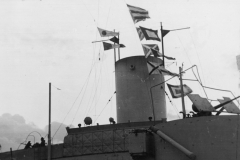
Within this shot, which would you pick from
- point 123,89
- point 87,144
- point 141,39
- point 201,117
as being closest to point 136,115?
point 123,89

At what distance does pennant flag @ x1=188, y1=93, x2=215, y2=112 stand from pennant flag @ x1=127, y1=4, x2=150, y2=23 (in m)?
8.33

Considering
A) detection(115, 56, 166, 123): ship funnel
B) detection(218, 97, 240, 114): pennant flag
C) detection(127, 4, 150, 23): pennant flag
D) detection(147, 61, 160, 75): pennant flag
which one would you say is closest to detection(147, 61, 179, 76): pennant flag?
detection(147, 61, 160, 75): pennant flag

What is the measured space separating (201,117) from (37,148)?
366 inches

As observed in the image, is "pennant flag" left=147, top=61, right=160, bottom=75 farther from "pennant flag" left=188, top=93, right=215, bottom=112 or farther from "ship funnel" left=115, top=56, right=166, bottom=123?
"pennant flag" left=188, top=93, right=215, bottom=112

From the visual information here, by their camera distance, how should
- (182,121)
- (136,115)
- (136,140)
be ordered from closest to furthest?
(182,121) → (136,140) → (136,115)

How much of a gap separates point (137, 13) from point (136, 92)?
4265 millimetres

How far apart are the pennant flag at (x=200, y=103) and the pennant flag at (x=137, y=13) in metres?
8.33

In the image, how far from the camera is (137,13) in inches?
649

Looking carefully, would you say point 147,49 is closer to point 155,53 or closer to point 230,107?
point 155,53

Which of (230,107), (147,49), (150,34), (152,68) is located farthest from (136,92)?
(230,107)

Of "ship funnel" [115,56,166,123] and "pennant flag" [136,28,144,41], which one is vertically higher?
"pennant flag" [136,28,144,41]

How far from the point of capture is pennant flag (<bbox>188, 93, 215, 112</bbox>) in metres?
8.71

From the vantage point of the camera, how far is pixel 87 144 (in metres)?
13.5

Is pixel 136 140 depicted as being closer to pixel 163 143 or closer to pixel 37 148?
pixel 163 143
